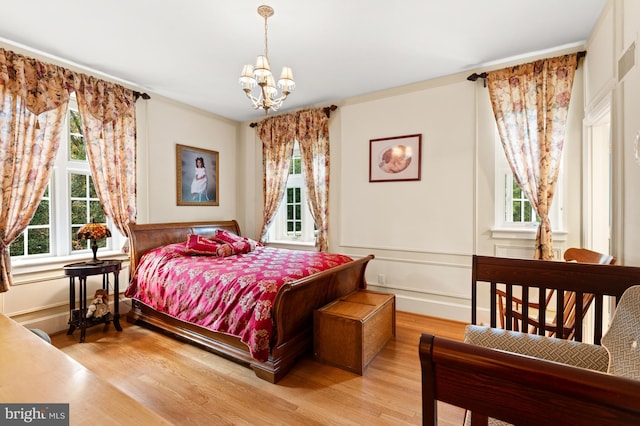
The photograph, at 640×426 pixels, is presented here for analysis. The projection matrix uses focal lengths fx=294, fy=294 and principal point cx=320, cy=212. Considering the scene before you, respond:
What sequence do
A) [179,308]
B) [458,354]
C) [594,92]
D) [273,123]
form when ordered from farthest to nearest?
[273,123] < [179,308] < [594,92] < [458,354]

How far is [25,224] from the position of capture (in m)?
2.72

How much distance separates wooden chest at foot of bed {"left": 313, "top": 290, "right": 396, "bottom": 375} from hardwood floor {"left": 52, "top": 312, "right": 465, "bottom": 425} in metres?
0.08

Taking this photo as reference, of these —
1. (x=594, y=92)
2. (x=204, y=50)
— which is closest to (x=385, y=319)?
(x=594, y=92)

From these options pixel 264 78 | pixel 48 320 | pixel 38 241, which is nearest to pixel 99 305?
pixel 48 320

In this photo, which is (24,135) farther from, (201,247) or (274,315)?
(274,315)

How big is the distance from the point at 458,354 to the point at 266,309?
5.43 ft

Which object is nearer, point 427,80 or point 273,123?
point 427,80

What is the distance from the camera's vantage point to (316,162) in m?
4.26

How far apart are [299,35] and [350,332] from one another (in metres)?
2.53

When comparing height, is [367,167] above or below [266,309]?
above

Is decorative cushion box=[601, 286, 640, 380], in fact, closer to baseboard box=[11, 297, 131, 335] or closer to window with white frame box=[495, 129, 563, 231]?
window with white frame box=[495, 129, 563, 231]

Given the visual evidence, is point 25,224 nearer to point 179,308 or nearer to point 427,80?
point 179,308

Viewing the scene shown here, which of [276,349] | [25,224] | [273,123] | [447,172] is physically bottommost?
[276,349]

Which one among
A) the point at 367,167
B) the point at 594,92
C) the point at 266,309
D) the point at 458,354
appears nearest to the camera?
the point at 458,354
